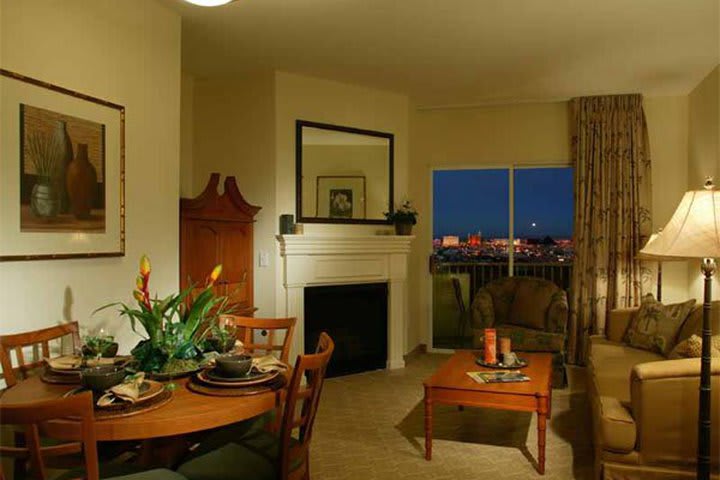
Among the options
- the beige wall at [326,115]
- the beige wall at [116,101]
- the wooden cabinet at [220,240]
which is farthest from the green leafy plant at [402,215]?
the beige wall at [116,101]

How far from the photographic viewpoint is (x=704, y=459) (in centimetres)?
233

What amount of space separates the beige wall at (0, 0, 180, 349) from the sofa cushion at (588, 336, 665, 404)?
9.18 feet

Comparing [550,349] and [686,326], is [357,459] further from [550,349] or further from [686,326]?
[686,326]

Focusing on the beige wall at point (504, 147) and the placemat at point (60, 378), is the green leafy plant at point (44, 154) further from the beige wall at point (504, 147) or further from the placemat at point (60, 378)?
the beige wall at point (504, 147)

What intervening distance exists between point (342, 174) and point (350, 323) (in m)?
1.43

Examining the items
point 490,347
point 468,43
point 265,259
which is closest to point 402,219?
point 265,259

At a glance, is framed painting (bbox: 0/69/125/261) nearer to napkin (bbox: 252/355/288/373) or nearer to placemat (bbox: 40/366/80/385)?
placemat (bbox: 40/366/80/385)

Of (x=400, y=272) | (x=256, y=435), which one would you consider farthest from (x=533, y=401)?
(x=400, y=272)

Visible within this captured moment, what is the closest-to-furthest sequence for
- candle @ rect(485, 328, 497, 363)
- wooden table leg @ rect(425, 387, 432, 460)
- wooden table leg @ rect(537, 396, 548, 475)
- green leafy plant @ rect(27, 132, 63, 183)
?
1. green leafy plant @ rect(27, 132, 63, 183)
2. wooden table leg @ rect(537, 396, 548, 475)
3. wooden table leg @ rect(425, 387, 432, 460)
4. candle @ rect(485, 328, 497, 363)

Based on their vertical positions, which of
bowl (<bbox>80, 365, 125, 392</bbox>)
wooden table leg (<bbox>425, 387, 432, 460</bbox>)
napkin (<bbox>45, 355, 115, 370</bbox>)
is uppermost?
bowl (<bbox>80, 365, 125, 392</bbox>)

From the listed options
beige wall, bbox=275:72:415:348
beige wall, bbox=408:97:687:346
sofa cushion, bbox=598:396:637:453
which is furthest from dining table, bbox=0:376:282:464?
beige wall, bbox=408:97:687:346

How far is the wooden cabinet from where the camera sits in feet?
12.6

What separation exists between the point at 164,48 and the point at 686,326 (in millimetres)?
4060

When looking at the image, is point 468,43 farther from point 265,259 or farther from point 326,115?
point 265,259
